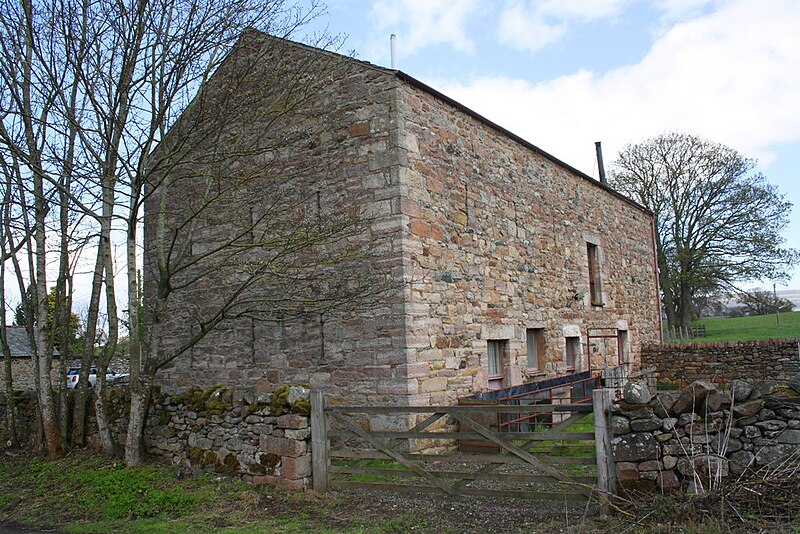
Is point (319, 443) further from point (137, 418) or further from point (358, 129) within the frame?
point (358, 129)

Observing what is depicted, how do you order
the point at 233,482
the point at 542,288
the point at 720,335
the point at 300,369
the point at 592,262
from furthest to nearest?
1. the point at 720,335
2. the point at 592,262
3. the point at 542,288
4. the point at 300,369
5. the point at 233,482

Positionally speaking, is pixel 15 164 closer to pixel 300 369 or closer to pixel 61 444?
pixel 61 444

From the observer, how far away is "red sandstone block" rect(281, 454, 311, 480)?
7.21 metres

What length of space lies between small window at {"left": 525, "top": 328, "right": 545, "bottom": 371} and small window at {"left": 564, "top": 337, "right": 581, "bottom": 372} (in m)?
1.32

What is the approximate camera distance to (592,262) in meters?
15.7

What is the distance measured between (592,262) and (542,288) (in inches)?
137

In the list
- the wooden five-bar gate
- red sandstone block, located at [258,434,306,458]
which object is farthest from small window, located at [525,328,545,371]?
red sandstone block, located at [258,434,306,458]

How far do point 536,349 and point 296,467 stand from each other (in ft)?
21.5

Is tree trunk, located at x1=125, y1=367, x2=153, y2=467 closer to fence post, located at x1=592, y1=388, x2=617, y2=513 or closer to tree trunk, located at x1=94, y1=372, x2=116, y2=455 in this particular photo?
tree trunk, located at x1=94, y1=372, x2=116, y2=455

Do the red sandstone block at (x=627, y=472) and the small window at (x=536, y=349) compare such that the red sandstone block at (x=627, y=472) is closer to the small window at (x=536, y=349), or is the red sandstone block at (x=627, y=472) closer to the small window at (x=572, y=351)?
the small window at (x=536, y=349)

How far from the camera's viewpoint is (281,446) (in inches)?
290

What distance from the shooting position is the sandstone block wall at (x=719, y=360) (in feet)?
58.4

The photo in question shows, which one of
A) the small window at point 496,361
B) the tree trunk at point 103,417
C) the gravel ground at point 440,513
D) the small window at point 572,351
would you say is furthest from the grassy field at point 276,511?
the small window at point 572,351

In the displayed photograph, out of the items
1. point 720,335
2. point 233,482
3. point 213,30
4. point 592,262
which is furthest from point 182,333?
point 720,335
